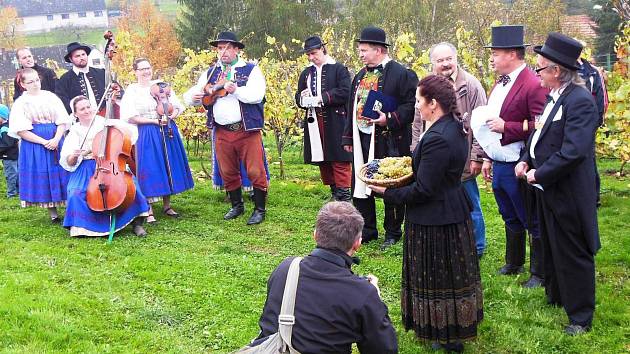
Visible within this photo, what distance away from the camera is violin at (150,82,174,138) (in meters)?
7.44

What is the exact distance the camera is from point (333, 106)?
758cm

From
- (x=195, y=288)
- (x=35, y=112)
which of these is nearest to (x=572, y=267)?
(x=195, y=288)

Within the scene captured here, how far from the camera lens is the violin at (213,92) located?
695 centimetres

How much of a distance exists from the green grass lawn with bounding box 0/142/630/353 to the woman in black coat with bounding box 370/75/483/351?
1.36ft

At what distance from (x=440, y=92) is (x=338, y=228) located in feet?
4.35

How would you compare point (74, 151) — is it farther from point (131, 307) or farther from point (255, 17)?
point (255, 17)

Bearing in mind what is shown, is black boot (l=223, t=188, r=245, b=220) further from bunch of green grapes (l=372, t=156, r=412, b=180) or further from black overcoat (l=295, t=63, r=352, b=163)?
bunch of green grapes (l=372, t=156, r=412, b=180)

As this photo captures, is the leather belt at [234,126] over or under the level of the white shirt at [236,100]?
under

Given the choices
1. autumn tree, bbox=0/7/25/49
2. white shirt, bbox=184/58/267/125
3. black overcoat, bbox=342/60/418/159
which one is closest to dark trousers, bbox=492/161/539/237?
black overcoat, bbox=342/60/418/159

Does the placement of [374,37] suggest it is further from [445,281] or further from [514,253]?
[445,281]

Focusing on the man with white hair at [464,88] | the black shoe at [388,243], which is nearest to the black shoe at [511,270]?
the man with white hair at [464,88]

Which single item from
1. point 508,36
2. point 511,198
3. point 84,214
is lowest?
point 84,214

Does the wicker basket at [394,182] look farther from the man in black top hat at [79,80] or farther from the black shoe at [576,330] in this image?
the man in black top hat at [79,80]

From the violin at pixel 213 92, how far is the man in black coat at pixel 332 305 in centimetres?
438
